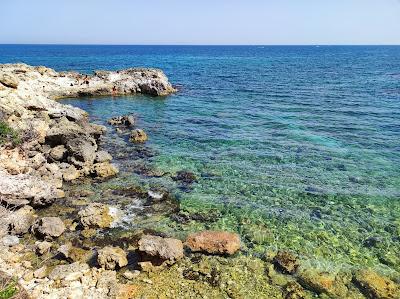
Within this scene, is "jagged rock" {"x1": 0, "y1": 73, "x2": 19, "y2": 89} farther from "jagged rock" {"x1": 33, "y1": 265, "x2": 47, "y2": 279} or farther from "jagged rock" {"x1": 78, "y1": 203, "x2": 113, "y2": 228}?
"jagged rock" {"x1": 33, "y1": 265, "x2": 47, "y2": 279}

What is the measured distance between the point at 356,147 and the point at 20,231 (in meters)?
23.0

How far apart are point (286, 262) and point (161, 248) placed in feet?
15.7

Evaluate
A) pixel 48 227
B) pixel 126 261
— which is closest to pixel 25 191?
pixel 48 227

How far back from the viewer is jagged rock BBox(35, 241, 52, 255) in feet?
44.7

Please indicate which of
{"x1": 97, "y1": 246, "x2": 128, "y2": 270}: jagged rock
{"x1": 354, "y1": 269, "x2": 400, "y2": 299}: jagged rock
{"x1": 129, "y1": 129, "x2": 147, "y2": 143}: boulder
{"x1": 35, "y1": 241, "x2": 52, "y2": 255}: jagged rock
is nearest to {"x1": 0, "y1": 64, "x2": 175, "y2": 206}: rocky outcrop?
{"x1": 129, "y1": 129, "x2": 147, "y2": 143}: boulder

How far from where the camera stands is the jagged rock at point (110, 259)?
12.7 m

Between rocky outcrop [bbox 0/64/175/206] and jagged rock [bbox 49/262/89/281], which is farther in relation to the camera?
rocky outcrop [bbox 0/64/175/206]

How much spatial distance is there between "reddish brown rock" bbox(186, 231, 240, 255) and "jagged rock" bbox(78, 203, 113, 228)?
4118mm

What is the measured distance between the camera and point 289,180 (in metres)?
20.6

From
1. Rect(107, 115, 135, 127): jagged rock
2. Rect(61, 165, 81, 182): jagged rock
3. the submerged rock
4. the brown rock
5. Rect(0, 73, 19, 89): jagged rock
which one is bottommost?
the brown rock

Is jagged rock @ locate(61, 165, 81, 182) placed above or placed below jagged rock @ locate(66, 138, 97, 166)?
below

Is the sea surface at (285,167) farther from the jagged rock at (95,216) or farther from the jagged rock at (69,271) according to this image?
the jagged rock at (69,271)

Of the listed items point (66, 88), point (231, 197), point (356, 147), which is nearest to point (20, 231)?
point (231, 197)

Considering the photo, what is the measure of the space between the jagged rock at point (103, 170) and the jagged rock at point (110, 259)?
8408mm
